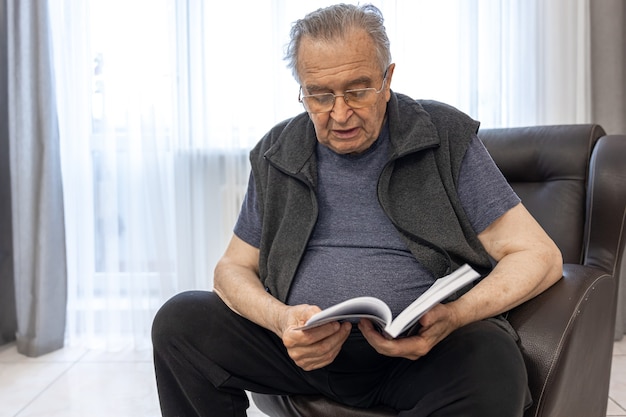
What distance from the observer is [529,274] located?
123 cm

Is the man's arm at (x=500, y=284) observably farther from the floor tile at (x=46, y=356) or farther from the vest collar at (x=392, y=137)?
the floor tile at (x=46, y=356)

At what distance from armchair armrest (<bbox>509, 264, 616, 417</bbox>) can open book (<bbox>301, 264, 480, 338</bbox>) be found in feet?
0.81

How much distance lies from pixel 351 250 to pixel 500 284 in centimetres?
32

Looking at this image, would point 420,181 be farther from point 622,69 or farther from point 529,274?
point 622,69

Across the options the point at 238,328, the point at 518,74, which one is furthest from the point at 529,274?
the point at 518,74

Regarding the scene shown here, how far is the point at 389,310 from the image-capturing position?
Answer: 38.0 inches

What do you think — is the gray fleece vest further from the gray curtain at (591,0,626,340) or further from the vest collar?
the gray curtain at (591,0,626,340)

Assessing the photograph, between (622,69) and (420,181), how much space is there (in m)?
1.48

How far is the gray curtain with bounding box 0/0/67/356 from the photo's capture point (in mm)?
2408

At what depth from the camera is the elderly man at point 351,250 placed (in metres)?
1.19

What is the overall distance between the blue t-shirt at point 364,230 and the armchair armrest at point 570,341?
0.20 meters

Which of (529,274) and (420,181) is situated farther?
(420,181)

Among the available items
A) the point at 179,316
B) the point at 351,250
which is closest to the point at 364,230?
the point at 351,250

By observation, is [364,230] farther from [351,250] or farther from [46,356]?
[46,356]
